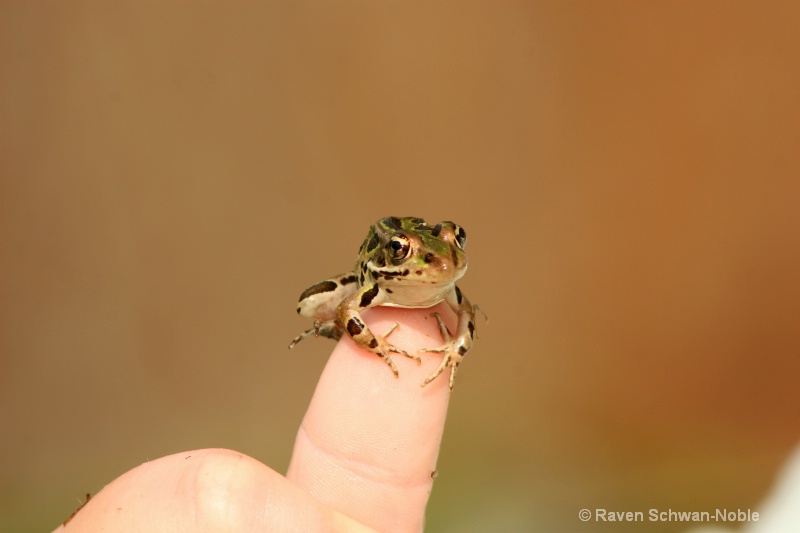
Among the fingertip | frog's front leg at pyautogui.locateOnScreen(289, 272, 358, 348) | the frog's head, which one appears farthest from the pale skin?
frog's front leg at pyautogui.locateOnScreen(289, 272, 358, 348)

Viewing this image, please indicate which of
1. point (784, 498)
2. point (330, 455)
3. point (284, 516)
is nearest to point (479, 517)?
point (784, 498)

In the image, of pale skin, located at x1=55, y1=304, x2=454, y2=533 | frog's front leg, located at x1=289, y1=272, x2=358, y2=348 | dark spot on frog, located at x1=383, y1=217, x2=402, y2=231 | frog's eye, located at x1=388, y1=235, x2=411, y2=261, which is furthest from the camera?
frog's front leg, located at x1=289, y1=272, x2=358, y2=348

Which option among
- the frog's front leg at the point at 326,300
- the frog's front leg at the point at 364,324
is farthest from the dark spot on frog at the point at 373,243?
the frog's front leg at the point at 326,300

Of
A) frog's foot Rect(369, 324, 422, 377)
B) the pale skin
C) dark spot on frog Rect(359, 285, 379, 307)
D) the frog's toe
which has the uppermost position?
dark spot on frog Rect(359, 285, 379, 307)

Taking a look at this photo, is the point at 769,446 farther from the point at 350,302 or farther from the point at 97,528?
the point at 97,528

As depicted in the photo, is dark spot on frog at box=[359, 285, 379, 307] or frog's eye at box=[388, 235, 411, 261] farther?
dark spot on frog at box=[359, 285, 379, 307]

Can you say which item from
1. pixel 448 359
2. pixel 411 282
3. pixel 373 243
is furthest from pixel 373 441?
pixel 373 243

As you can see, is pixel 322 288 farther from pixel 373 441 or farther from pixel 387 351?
pixel 373 441

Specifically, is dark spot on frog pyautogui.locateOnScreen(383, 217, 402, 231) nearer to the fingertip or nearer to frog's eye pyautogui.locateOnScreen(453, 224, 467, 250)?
frog's eye pyautogui.locateOnScreen(453, 224, 467, 250)
